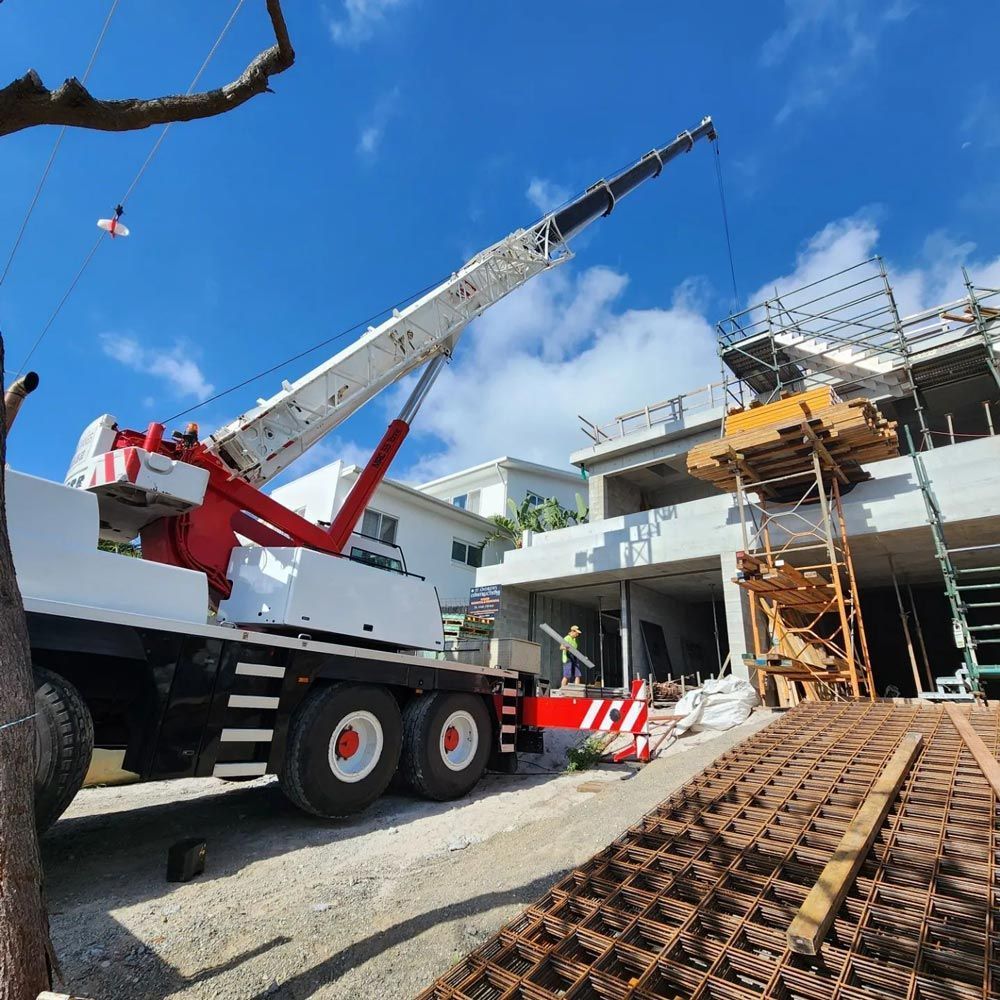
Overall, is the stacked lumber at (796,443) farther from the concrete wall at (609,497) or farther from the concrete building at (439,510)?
the concrete building at (439,510)

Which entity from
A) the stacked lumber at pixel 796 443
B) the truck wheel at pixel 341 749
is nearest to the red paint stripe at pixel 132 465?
the truck wheel at pixel 341 749

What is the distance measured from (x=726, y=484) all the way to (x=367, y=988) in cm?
1304

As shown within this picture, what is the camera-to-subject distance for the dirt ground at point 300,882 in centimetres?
324

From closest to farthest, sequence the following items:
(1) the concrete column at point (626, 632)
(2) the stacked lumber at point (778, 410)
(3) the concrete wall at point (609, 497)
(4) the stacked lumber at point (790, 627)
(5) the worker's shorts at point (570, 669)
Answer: (4) the stacked lumber at point (790, 627) → (2) the stacked lumber at point (778, 410) → (5) the worker's shorts at point (570, 669) → (1) the concrete column at point (626, 632) → (3) the concrete wall at point (609, 497)

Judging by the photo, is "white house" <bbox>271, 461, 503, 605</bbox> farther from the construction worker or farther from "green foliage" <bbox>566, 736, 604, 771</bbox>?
"green foliage" <bbox>566, 736, 604, 771</bbox>

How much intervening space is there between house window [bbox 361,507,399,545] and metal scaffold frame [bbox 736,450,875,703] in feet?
39.3

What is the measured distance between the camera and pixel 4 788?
232 cm

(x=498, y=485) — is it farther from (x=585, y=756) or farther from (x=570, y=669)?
(x=585, y=756)

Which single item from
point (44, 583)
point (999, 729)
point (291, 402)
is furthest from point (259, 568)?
point (999, 729)

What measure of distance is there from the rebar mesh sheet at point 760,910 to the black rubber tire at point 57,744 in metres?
3.29

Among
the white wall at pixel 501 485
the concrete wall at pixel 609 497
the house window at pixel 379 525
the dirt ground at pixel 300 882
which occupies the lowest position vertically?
the dirt ground at pixel 300 882

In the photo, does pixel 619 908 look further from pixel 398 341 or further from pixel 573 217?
pixel 573 217

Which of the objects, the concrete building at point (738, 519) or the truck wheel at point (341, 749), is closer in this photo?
the truck wheel at point (341, 749)

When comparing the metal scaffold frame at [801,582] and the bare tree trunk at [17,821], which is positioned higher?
the metal scaffold frame at [801,582]
